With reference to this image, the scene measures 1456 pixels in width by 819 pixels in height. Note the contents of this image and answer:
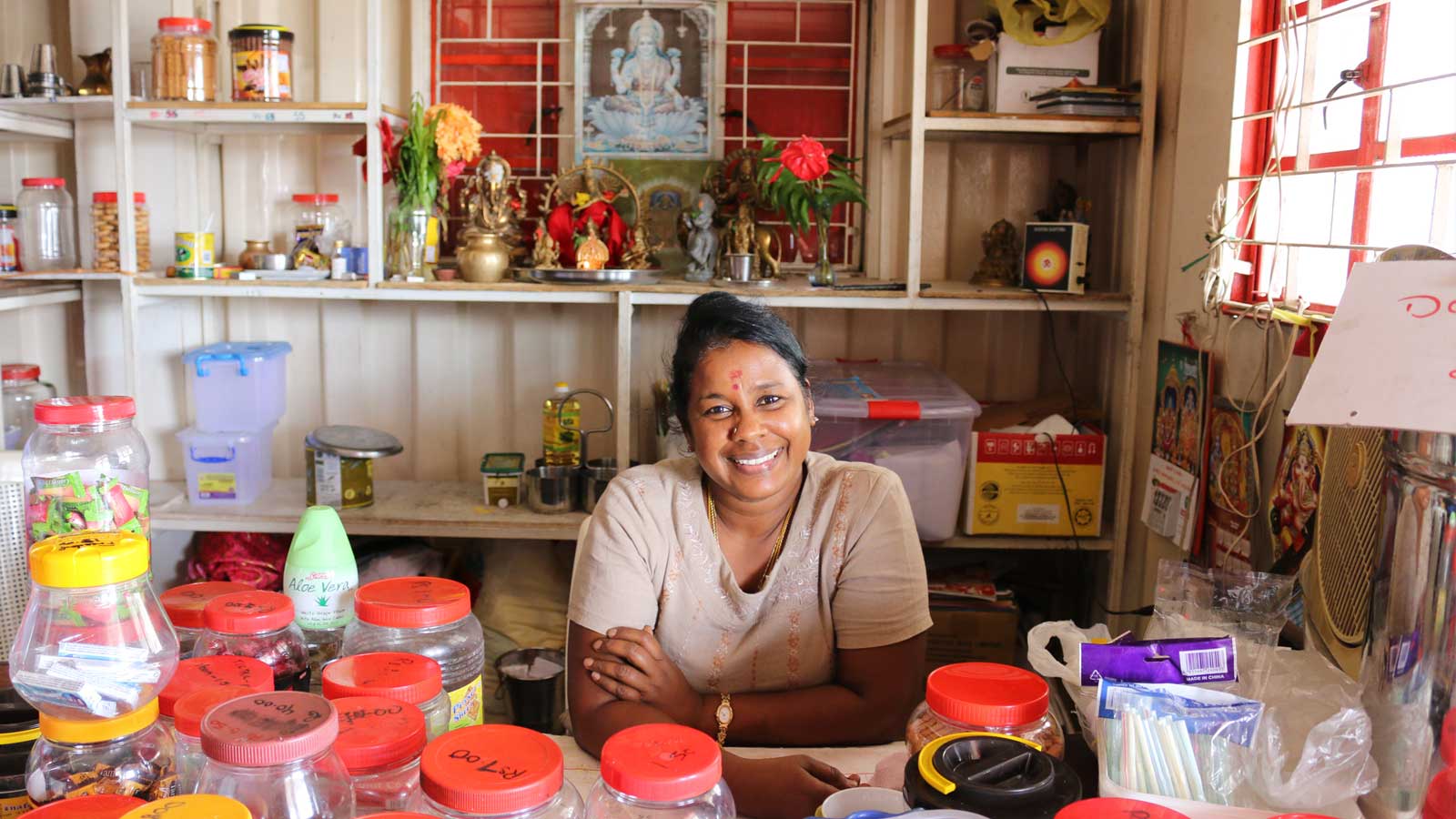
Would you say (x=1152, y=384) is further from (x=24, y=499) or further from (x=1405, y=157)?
(x=24, y=499)

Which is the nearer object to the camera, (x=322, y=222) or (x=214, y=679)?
(x=214, y=679)

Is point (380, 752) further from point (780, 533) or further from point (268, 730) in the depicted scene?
point (780, 533)

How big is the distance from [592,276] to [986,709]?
1.94m

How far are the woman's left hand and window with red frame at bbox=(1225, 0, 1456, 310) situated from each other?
45.8 inches

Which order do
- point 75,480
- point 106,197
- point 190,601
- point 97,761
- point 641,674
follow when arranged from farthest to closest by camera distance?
point 106,197 → point 641,674 → point 75,480 → point 190,601 → point 97,761

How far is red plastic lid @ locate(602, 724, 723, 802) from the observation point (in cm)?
74

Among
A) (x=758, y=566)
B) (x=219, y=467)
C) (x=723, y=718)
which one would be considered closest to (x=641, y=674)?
(x=723, y=718)

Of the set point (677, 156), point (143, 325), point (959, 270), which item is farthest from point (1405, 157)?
point (143, 325)

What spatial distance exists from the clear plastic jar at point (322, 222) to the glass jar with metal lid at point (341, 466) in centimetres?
50

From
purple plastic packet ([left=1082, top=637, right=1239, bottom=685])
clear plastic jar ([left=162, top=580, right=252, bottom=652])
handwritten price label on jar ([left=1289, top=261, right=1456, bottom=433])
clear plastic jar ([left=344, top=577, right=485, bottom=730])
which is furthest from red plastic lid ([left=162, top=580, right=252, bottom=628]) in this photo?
handwritten price label on jar ([left=1289, top=261, right=1456, bottom=433])

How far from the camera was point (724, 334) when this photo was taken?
173 centimetres

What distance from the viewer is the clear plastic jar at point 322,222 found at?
291 cm

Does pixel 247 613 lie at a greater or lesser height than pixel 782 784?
greater

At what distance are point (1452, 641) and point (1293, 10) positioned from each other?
149cm
